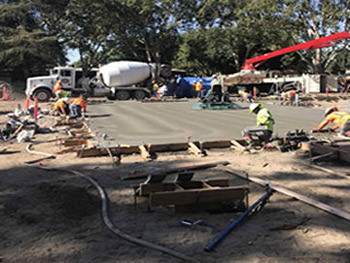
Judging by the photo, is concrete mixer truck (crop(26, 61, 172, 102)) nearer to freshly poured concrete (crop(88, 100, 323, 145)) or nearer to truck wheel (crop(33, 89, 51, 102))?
truck wheel (crop(33, 89, 51, 102))

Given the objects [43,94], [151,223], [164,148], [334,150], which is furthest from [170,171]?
[43,94]

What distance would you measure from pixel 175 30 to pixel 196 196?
38787 millimetres

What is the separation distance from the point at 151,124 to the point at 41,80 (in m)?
14.5

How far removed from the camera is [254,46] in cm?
4250

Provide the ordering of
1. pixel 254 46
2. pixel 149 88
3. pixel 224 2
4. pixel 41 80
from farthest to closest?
pixel 254 46, pixel 224 2, pixel 149 88, pixel 41 80

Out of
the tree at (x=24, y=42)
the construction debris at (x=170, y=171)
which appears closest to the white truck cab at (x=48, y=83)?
the tree at (x=24, y=42)

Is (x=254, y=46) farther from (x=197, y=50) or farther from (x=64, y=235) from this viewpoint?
(x=64, y=235)

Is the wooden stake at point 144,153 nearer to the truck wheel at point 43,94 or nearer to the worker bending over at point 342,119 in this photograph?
the worker bending over at point 342,119

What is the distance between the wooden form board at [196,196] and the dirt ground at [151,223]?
0.52 ft

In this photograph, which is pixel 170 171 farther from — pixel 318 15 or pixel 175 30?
pixel 175 30

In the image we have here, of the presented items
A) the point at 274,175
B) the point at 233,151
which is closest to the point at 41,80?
the point at 233,151

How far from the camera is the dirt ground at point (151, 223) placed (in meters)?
3.41

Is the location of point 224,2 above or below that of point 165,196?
above

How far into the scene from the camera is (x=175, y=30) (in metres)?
41.2
